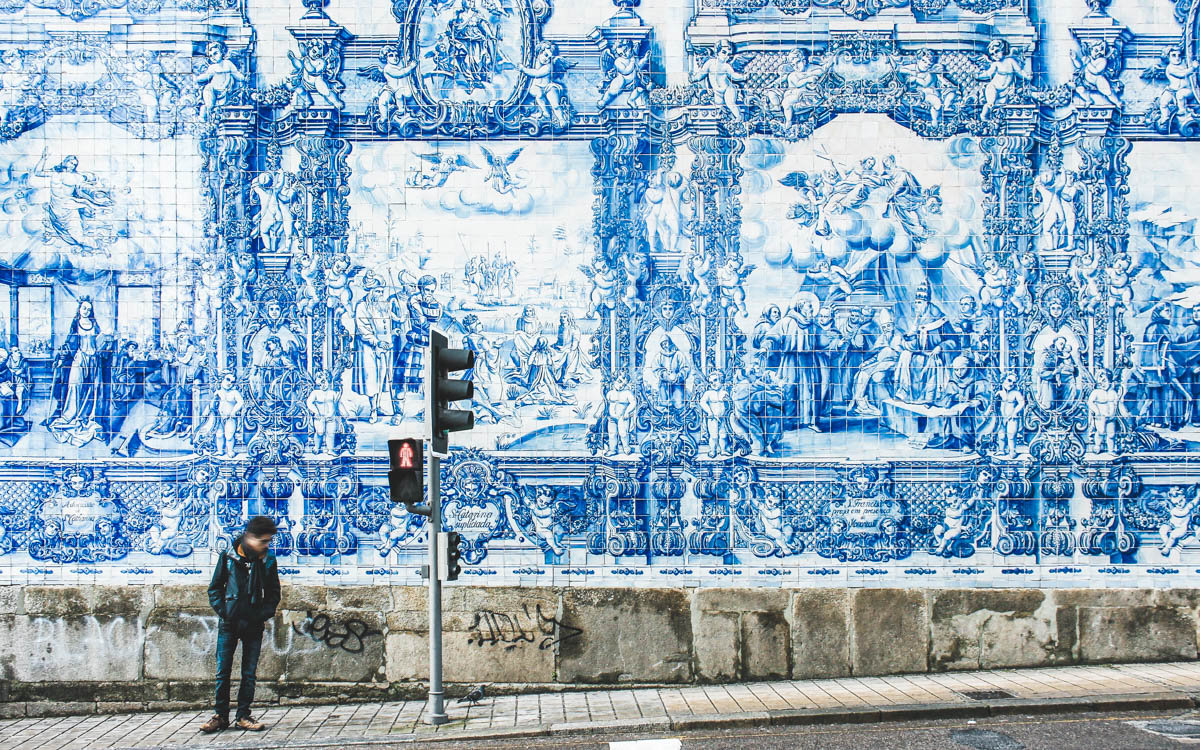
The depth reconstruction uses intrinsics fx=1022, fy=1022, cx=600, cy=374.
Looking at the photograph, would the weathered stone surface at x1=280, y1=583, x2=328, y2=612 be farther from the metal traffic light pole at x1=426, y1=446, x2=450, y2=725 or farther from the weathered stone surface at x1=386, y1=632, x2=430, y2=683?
the metal traffic light pole at x1=426, y1=446, x2=450, y2=725

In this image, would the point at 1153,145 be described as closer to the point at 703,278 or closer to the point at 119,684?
the point at 703,278

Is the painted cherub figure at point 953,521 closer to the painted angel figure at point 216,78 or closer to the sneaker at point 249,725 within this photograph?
the sneaker at point 249,725

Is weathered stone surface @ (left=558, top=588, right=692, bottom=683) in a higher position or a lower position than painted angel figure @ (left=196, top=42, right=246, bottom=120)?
lower

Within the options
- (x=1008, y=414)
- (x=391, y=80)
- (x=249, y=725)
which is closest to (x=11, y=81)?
(x=391, y=80)

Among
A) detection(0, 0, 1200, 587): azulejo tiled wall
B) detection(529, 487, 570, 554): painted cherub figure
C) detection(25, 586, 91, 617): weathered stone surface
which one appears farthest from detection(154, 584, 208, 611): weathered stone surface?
detection(529, 487, 570, 554): painted cherub figure

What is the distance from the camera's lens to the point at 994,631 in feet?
27.7

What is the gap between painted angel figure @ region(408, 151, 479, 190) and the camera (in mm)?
8664

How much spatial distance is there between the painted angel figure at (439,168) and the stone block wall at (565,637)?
3436mm

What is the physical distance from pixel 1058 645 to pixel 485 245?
229 inches

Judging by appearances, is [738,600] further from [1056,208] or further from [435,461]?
[1056,208]

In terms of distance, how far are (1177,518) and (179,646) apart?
8383 mm

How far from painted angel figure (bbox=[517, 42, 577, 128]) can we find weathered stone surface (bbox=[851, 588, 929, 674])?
479 cm

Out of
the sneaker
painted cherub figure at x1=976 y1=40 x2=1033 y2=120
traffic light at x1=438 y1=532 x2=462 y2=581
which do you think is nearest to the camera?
traffic light at x1=438 y1=532 x2=462 y2=581

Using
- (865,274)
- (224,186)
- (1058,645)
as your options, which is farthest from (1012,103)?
(224,186)
